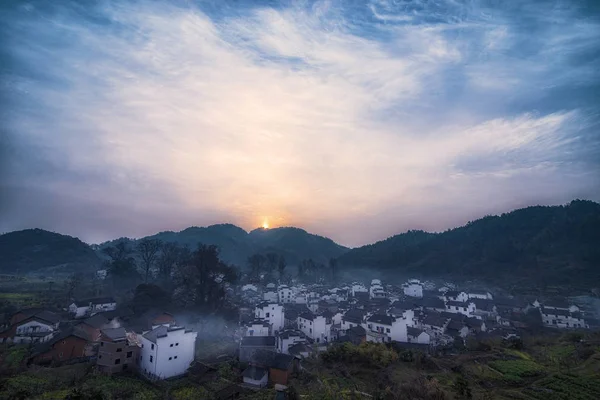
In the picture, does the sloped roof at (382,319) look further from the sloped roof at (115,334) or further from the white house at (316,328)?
the sloped roof at (115,334)

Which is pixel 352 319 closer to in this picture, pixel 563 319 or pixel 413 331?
pixel 413 331

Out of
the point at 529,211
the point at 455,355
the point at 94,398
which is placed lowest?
the point at 455,355

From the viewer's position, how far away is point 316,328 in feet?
135

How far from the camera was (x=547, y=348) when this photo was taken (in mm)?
31844

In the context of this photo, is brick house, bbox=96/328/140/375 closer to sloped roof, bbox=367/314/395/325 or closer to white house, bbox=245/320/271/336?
white house, bbox=245/320/271/336

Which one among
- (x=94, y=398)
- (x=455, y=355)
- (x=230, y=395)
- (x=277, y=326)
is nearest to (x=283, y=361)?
(x=230, y=395)

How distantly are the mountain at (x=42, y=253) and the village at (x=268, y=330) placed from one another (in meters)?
64.7

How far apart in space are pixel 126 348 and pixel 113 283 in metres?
46.7

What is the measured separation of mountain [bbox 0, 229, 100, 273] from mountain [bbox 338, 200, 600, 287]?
105 metres

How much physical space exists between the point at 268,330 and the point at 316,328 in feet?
20.5

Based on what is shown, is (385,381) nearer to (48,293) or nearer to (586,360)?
(586,360)

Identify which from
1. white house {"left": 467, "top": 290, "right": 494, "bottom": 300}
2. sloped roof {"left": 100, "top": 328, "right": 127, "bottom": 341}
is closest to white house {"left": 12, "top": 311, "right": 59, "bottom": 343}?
sloped roof {"left": 100, "top": 328, "right": 127, "bottom": 341}

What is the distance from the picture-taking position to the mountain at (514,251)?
81.9m

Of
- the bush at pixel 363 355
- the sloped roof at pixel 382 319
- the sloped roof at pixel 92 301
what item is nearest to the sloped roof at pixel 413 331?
the sloped roof at pixel 382 319
